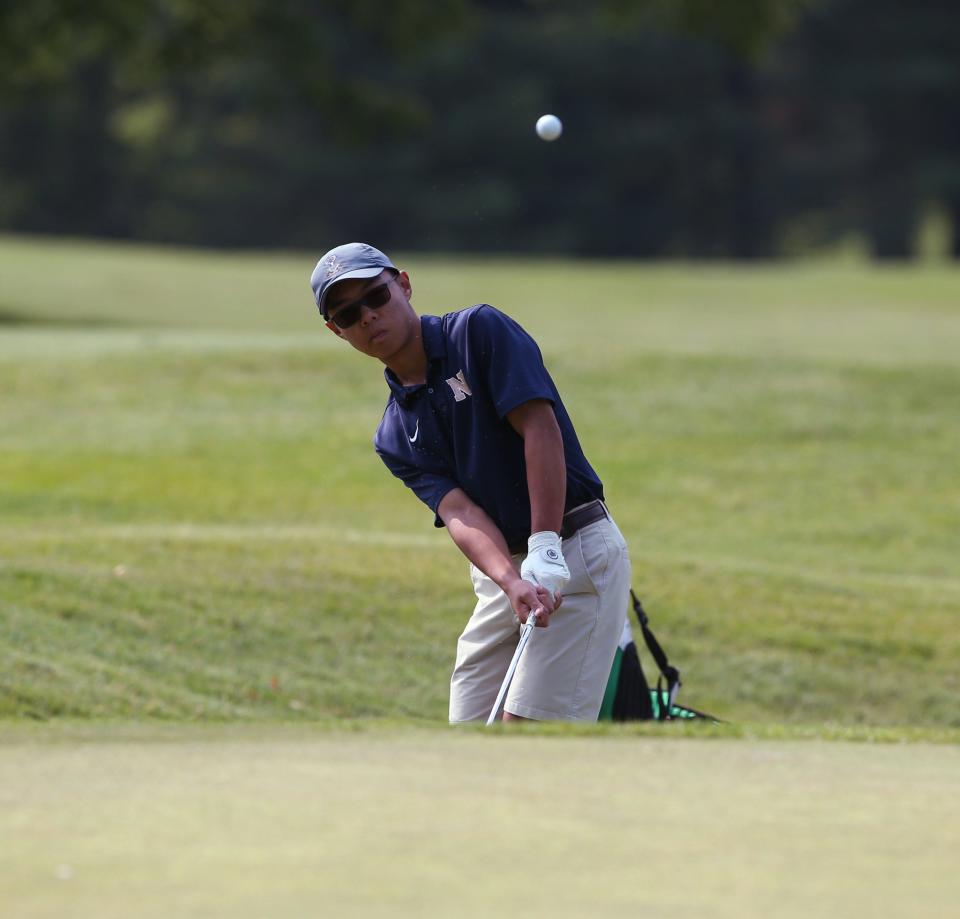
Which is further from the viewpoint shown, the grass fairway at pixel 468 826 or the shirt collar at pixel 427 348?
the shirt collar at pixel 427 348

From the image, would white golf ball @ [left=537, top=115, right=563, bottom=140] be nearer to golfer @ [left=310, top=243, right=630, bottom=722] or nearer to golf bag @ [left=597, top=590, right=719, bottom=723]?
golf bag @ [left=597, top=590, right=719, bottom=723]

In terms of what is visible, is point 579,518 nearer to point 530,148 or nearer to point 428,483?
point 428,483

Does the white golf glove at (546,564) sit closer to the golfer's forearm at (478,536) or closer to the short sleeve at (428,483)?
the golfer's forearm at (478,536)

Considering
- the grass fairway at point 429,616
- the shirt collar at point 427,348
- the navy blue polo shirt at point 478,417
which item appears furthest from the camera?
the shirt collar at point 427,348

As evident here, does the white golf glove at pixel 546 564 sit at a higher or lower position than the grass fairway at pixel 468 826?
higher

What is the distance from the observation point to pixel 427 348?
15.9 ft

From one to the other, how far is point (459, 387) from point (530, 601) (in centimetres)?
64

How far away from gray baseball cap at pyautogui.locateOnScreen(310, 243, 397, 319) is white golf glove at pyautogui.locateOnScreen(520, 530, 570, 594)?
0.85 metres

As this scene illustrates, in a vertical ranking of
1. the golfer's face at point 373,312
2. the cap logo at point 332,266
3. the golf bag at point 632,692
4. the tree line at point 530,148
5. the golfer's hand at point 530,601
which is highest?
the tree line at point 530,148

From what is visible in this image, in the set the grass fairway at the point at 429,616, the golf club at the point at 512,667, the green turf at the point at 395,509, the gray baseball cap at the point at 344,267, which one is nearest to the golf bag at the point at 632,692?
the golf club at the point at 512,667

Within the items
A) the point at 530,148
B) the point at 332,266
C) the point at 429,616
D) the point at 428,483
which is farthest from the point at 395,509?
the point at 530,148

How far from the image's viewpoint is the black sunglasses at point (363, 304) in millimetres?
4742

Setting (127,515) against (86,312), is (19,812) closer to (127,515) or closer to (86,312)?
(127,515)

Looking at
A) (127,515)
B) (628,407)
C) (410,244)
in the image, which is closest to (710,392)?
(628,407)
